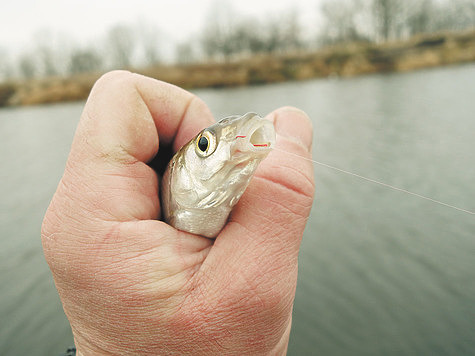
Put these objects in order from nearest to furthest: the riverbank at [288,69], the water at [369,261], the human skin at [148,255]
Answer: the human skin at [148,255]
the water at [369,261]
the riverbank at [288,69]

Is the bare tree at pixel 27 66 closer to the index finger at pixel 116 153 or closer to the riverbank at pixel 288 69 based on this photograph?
the riverbank at pixel 288 69

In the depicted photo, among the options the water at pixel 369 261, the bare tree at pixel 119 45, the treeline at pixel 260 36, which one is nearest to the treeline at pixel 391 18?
the treeline at pixel 260 36

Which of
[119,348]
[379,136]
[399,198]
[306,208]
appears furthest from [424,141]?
[119,348]

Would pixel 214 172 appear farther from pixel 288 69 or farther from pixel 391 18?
pixel 391 18

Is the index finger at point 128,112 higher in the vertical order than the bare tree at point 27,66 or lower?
lower

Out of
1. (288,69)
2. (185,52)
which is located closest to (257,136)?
(288,69)

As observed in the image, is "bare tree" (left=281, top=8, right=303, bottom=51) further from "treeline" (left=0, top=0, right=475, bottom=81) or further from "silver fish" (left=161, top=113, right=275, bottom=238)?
"silver fish" (left=161, top=113, right=275, bottom=238)

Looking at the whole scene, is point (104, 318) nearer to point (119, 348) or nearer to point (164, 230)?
point (119, 348)
